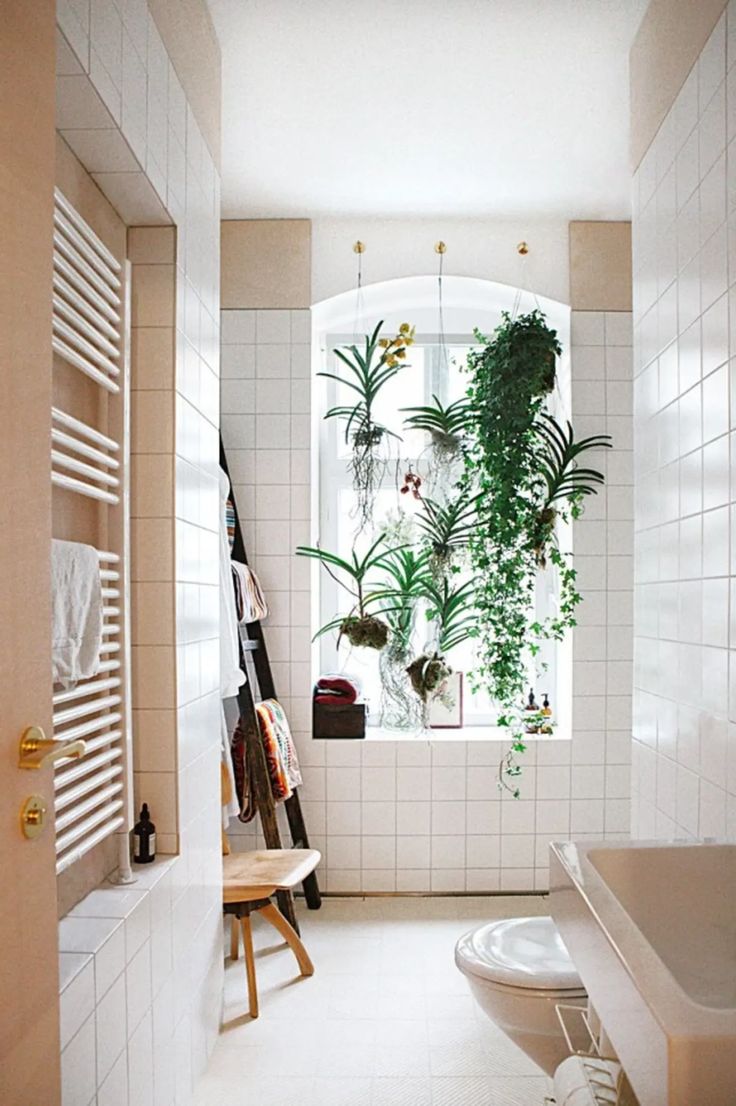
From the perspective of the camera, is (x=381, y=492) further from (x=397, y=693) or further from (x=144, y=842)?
(x=144, y=842)

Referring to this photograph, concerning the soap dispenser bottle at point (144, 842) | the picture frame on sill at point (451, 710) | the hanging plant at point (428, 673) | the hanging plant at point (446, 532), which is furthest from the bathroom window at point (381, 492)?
the soap dispenser bottle at point (144, 842)

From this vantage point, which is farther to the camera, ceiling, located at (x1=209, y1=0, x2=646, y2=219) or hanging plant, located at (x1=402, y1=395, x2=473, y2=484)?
hanging plant, located at (x1=402, y1=395, x2=473, y2=484)

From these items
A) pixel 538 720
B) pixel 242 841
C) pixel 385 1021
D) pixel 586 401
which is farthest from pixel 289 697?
pixel 586 401

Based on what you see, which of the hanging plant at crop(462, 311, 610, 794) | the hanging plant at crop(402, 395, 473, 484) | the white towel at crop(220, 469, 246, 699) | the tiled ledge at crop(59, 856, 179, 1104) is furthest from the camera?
the hanging plant at crop(402, 395, 473, 484)

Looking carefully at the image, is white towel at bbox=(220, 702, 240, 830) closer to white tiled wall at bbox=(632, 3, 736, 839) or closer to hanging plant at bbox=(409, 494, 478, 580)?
hanging plant at bbox=(409, 494, 478, 580)

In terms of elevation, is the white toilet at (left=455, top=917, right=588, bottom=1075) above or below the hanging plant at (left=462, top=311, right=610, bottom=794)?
below

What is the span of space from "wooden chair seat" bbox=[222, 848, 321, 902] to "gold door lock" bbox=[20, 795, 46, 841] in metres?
1.84

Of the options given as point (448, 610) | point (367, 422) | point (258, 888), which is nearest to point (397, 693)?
point (448, 610)

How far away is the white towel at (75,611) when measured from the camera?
171cm

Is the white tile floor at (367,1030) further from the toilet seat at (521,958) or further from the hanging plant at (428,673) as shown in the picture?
the hanging plant at (428,673)

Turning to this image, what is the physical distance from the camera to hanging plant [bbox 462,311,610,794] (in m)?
3.92

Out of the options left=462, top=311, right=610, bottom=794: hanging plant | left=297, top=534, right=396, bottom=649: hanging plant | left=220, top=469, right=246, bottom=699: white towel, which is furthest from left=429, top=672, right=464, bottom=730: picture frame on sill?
left=220, top=469, right=246, bottom=699: white towel

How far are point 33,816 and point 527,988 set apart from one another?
1.41 m

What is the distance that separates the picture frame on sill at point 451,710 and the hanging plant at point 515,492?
270 millimetres
